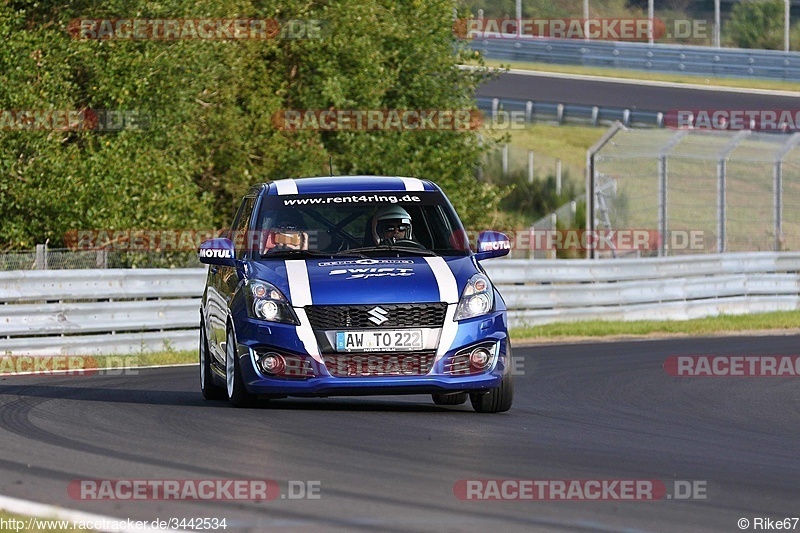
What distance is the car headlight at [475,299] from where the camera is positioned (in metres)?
10.3

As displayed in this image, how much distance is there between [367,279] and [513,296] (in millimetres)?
12311

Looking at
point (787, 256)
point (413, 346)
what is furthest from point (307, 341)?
point (787, 256)

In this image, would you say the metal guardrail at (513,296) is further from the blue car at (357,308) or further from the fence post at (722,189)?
the blue car at (357,308)

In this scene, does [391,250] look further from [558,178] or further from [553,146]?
[553,146]

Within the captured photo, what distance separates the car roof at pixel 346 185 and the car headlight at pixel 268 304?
126cm

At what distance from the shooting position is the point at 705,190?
26.8m

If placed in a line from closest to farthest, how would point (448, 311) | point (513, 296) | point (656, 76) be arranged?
point (448, 311)
point (513, 296)
point (656, 76)

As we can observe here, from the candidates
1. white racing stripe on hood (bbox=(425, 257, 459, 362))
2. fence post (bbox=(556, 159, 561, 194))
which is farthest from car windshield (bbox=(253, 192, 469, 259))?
fence post (bbox=(556, 159, 561, 194))

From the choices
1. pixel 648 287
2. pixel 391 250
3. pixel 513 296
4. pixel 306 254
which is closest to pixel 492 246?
pixel 391 250

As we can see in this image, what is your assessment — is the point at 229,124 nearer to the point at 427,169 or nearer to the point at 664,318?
the point at 427,169

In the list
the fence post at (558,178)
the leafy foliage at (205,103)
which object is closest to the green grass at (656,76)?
the fence post at (558,178)

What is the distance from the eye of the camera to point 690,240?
28.4 meters

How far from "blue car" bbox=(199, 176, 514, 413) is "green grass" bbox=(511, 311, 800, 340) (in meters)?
10.2

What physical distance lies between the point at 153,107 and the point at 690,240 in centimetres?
1028
